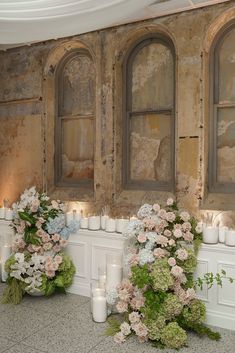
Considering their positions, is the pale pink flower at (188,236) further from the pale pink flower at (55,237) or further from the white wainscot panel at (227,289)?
the pale pink flower at (55,237)

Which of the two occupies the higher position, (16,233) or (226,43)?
(226,43)

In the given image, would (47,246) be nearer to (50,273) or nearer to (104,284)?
(50,273)

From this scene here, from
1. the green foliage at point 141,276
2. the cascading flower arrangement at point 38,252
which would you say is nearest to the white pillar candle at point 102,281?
the cascading flower arrangement at point 38,252

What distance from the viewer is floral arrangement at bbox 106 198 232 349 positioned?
2.67 metres

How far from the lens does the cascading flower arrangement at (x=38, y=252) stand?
344cm

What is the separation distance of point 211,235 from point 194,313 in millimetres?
676

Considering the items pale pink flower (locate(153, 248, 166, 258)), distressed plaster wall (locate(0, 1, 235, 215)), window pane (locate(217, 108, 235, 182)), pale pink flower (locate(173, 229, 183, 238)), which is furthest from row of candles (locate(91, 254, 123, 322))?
window pane (locate(217, 108, 235, 182))

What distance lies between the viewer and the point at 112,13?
8.08 feet

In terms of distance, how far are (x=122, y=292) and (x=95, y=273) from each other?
79 centimetres

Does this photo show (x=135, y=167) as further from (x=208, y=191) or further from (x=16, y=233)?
(x=16, y=233)

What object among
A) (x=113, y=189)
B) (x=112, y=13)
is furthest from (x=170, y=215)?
(x=112, y=13)

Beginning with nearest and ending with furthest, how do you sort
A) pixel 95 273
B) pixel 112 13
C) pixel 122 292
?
pixel 112 13
pixel 122 292
pixel 95 273

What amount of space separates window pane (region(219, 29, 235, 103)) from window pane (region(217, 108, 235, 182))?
15cm

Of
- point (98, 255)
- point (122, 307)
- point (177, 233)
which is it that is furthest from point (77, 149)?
point (122, 307)
